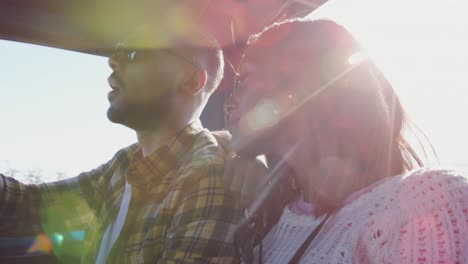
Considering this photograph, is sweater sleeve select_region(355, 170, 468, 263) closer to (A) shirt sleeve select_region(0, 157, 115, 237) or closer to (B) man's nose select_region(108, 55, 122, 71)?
(B) man's nose select_region(108, 55, 122, 71)

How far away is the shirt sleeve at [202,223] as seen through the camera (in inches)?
62.0

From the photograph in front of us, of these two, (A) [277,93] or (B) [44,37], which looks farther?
(B) [44,37]

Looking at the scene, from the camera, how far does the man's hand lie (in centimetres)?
160

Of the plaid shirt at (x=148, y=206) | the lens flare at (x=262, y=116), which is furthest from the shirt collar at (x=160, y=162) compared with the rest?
the lens flare at (x=262, y=116)

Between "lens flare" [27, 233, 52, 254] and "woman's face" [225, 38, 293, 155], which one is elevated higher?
"woman's face" [225, 38, 293, 155]

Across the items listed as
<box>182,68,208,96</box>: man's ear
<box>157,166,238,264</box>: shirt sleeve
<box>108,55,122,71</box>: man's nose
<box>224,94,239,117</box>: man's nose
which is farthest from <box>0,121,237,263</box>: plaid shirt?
<box>108,55,122,71</box>: man's nose

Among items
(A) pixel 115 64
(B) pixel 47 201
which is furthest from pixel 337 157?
(B) pixel 47 201

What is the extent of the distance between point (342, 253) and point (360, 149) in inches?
12.8

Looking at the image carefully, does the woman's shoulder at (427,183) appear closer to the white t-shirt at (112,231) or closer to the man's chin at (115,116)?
the white t-shirt at (112,231)

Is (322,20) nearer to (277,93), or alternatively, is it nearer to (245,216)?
(277,93)

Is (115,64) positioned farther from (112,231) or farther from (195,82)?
(112,231)

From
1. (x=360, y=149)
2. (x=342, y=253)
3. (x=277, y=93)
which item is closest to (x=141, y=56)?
(x=277, y=93)

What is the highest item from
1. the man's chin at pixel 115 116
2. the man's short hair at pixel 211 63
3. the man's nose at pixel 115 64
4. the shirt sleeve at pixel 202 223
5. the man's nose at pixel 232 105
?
the man's nose at pixel 115 64

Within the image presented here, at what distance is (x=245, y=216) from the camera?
61.2 inches
